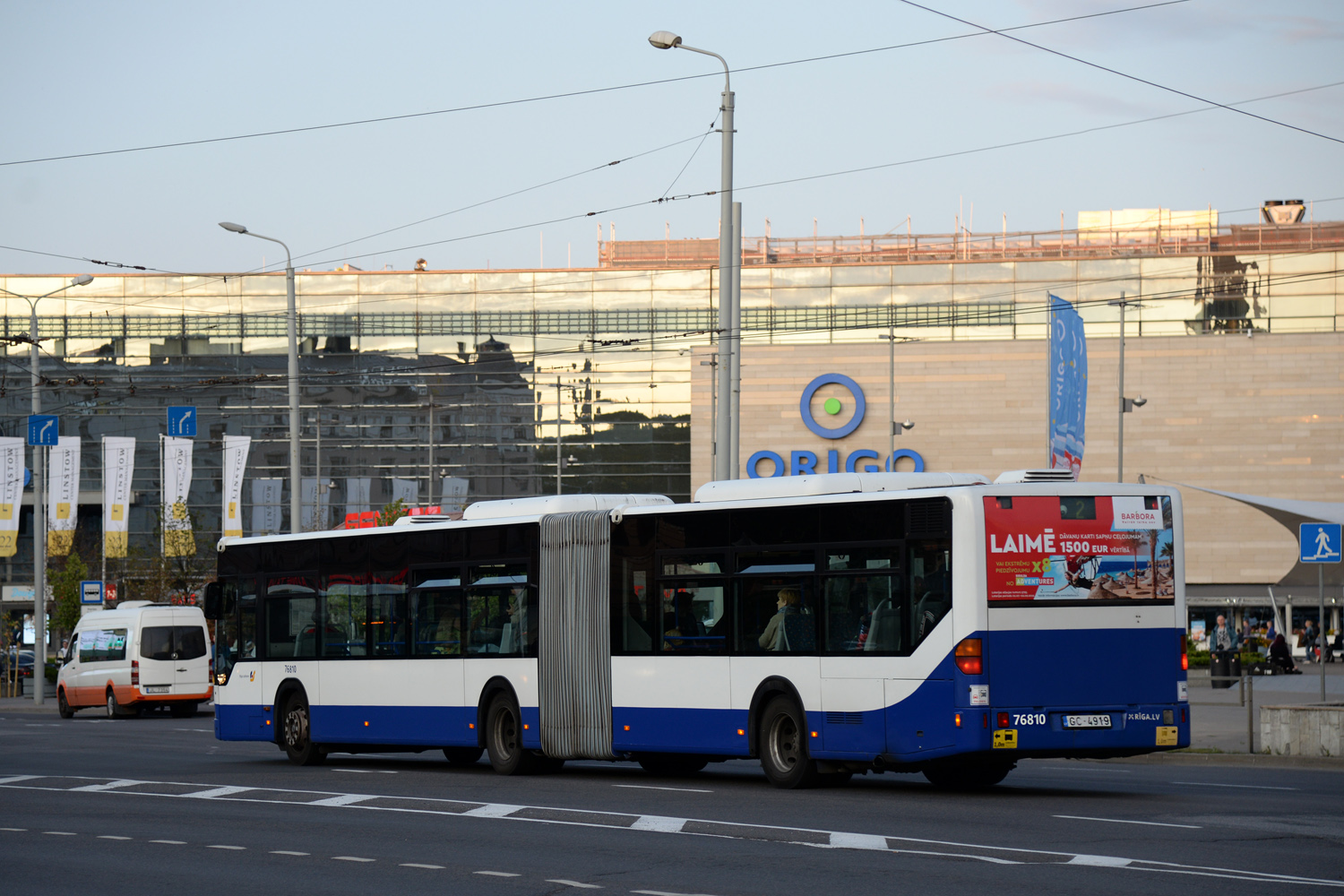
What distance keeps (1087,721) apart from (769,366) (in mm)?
53857

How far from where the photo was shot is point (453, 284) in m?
74.0

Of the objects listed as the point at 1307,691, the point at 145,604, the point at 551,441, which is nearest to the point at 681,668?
the point at 1307,691

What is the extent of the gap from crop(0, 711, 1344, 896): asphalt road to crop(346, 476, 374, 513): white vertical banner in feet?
172

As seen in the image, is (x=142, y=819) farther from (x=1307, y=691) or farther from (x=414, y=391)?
(x=414, y=391)

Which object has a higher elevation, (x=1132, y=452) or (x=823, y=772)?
(x=1132, y=452)

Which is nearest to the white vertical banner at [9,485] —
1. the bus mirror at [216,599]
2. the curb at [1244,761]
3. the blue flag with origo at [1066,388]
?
the blue flag with origo at [1066,388]

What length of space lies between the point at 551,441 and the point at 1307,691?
141 ft

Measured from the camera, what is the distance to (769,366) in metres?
67.8

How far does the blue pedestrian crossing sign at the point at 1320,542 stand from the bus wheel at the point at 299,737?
1336cm

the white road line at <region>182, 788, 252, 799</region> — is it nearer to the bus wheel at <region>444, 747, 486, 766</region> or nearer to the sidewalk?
the bus wheel at <region>444, 747, 486, 766</region>

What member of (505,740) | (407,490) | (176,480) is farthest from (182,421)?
(407,490)

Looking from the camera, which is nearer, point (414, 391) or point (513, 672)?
point (513, 672)

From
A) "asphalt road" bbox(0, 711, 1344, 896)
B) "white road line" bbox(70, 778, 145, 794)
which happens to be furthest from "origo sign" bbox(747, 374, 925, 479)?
"white road line" bbox(70, 778, 145, 794)

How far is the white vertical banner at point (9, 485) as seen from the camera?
54625mm
